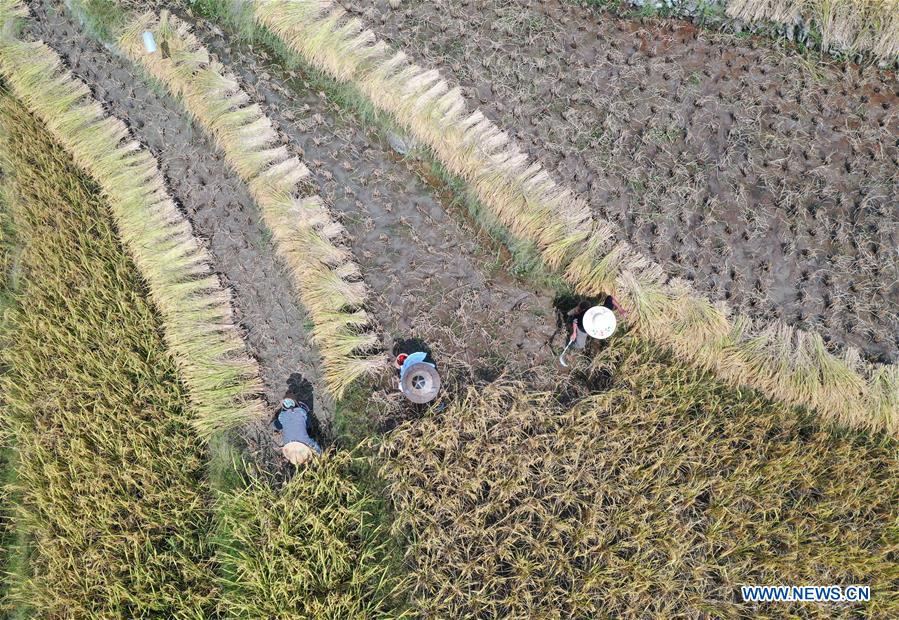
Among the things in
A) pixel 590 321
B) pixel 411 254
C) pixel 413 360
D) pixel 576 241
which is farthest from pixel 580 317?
pixel 411 254

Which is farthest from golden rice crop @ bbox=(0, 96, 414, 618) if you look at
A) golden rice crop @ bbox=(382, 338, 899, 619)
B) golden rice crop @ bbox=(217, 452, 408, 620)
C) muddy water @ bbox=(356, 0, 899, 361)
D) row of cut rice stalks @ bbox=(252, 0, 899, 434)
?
muddy water @ bbox=(356, 0, 899, 361)

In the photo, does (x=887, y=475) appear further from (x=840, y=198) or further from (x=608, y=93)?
(x=608, y=93)

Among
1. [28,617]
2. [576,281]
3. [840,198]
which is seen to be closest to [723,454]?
[576,281]

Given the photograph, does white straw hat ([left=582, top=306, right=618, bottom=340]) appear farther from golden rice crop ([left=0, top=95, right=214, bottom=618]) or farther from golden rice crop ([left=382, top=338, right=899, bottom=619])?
golden rice crop ([left=0, top=95, right=214, bottom=618])

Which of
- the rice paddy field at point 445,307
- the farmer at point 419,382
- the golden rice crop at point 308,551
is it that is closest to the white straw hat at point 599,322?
the rice paddy field at point 445,307

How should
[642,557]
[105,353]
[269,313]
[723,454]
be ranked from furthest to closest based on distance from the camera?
[269,313] < [105,353] < [723,454] < [642,557]

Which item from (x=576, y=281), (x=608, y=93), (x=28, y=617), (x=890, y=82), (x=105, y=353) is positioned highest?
(x=890, y=82)

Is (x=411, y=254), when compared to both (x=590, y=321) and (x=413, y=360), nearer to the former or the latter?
(x=413, y=360)
